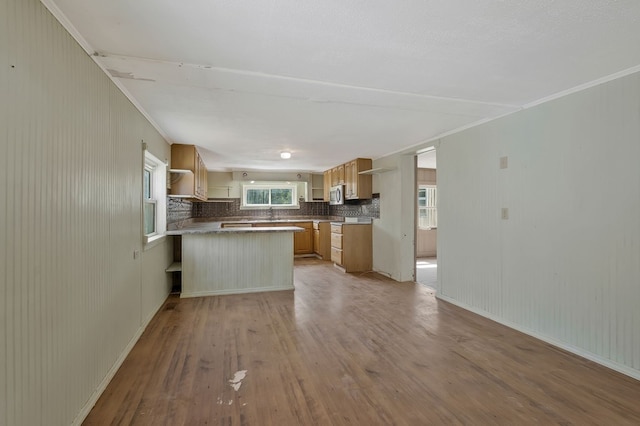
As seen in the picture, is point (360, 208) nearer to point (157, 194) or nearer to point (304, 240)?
point (304, 240)

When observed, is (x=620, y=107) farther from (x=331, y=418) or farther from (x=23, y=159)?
(x=23, y=159)

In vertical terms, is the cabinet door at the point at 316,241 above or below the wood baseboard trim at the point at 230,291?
above

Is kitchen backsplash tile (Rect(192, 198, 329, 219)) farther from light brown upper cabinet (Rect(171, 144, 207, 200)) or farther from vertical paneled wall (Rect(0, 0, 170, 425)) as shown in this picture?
vertical paneled wall (Rect(0, 0, 170, 425))

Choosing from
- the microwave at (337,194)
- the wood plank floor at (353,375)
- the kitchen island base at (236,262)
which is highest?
the microwave at (337,194)

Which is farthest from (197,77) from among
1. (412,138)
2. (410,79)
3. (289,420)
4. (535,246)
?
(535,246)

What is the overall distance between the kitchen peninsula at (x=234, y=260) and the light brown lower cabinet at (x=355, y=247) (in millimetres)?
1490

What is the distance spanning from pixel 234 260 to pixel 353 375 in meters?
2.53

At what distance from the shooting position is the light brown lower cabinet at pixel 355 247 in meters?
5.62

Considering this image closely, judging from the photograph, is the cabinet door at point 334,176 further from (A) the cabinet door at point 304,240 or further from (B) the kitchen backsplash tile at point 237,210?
(B) the kitchen backsplash tile at point 237,210

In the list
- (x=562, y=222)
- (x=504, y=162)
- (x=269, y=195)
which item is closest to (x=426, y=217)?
(x=269, y=195)

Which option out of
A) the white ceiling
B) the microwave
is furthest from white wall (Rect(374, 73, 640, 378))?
the microwave

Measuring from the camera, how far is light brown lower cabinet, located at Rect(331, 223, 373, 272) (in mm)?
5625

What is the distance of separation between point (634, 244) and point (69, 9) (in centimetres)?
368

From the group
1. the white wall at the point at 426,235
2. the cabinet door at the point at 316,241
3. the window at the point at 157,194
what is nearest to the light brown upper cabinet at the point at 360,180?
the cabinet door at the point at 316,241
